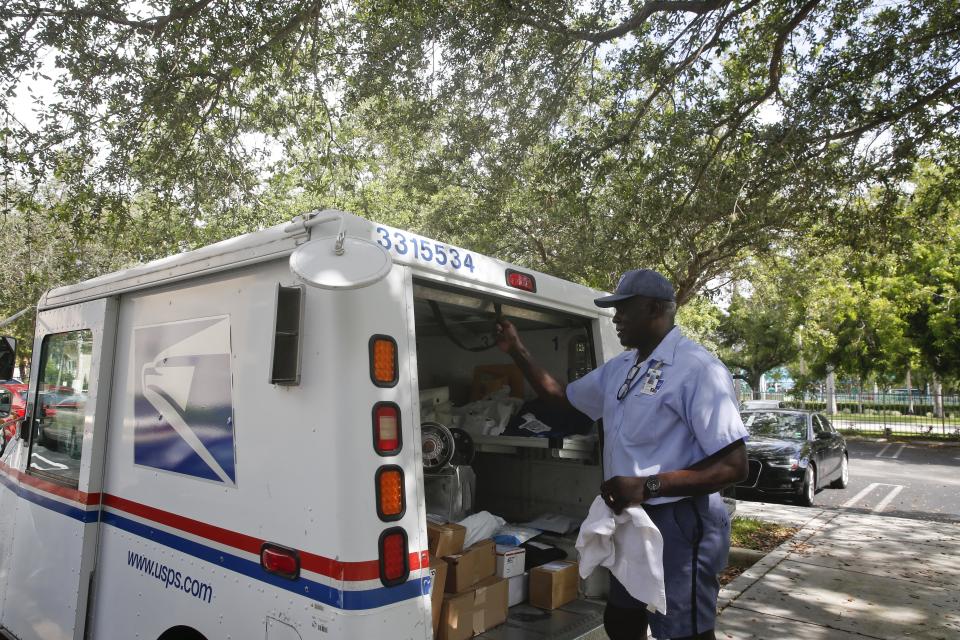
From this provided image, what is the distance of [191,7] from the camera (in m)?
6.79

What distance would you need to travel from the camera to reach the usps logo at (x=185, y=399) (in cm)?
258

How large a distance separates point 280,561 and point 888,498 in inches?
496

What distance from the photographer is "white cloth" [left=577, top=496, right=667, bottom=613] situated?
2338mm

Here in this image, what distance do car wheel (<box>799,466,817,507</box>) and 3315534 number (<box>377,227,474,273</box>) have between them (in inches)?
381

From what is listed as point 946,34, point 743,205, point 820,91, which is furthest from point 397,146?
point 946,34

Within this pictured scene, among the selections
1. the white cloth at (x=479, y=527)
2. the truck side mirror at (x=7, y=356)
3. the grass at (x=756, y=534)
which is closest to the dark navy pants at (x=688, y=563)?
the white cloth at (x=479, y=527)

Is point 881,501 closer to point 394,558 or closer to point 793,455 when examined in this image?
point 793,455

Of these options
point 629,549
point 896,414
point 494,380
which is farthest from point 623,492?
point 896,414

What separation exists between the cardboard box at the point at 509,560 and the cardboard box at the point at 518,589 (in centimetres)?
3

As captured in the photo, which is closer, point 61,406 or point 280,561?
point 280,561

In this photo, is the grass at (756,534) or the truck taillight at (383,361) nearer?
the truck taillight at (383,361)

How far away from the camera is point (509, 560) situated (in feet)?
10.1

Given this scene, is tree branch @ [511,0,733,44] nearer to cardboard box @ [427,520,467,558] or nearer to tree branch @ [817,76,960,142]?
tree branch @ [817,76,960,142]

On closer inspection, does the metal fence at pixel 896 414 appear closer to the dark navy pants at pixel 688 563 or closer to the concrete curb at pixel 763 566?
the concrete curb at pixel 763 566
